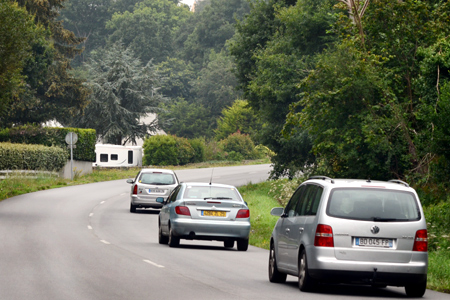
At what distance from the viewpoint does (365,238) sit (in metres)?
11.2

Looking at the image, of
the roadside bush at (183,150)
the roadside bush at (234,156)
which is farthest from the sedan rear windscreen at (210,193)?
the roadside bush at (234,156)

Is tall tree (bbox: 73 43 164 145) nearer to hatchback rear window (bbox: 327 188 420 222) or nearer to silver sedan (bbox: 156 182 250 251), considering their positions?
silver sedan (bbox: 156 182 250 251)

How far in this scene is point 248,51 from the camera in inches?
1767

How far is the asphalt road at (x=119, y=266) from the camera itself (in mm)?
11305

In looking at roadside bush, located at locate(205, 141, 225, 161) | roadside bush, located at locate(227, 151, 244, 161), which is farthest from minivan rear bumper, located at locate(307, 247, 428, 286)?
roadside bush, located at locate(227, 151, 244, 161)

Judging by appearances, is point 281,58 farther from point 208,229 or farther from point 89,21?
point 89,21

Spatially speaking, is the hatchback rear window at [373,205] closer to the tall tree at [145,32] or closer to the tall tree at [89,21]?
the tall tree at [145,32]

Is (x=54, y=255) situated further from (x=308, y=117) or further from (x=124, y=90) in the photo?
(x=124, y=90)

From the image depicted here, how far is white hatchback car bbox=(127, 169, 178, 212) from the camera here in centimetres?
3075

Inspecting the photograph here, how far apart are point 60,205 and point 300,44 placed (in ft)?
47.2

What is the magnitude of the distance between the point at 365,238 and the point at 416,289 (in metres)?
1.12

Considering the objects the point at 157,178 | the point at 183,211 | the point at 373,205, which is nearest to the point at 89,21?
the point at 157,178

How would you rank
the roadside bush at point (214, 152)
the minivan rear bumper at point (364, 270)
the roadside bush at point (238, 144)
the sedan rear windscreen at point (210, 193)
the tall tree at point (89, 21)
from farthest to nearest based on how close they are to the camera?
the tall tree at point (89, 21) → the roadside bush at point (238, 144) → the roadside bush at point (214, 152) → the sedan rear windscreen at point (210, 193) → the minivan rear bumper at point (364, 270)

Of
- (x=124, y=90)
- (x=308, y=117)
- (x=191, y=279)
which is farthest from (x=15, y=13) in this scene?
(x=124, y=90)
